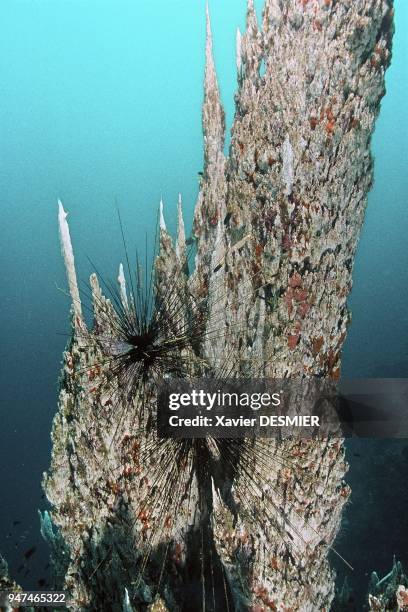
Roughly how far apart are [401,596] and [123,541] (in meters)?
1.53

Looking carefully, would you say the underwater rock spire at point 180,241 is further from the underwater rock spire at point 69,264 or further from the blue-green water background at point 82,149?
the underwater rock spire at point 69,264

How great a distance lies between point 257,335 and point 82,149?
4505 mm

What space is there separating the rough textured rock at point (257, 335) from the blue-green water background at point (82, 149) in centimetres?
66

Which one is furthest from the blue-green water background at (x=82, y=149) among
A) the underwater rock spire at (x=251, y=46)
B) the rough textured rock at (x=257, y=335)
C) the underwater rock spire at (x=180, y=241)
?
the rough textured rock at (x=257, y=335)

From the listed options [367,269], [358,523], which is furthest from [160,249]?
[367,269]

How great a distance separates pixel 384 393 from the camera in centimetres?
222

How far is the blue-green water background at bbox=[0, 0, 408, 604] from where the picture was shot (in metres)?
3.26

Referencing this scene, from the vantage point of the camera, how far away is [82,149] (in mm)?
5625

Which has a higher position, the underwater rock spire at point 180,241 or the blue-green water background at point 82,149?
the blue-green water background at point 82,149

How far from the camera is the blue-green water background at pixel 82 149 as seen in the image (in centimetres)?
326

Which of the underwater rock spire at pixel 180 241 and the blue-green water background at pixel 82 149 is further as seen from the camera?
the blue-green water background at pixel 82 149

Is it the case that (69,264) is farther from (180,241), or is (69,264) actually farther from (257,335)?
(257,335)

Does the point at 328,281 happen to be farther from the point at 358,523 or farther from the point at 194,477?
the point at 358,523

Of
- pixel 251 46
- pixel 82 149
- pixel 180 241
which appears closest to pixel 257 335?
pixel 180 241
